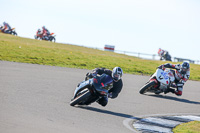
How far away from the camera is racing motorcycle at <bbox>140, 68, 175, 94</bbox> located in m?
14.7

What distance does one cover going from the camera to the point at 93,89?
9.78m

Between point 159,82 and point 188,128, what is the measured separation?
6105mm

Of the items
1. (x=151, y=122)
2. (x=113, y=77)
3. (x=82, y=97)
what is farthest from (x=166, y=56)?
(x=82, y=97)

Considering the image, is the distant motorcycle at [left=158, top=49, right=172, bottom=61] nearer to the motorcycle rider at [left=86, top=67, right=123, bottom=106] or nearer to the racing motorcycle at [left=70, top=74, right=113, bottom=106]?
the motorcycle rider at [left=86, top=67, right=123, bottom=106]

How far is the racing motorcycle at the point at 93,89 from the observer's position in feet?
31.8

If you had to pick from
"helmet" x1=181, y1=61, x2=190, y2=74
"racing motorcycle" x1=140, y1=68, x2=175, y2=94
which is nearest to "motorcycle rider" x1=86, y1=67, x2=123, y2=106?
"racing motorcycle" x1=140, y1=68, x2=175, y2=94

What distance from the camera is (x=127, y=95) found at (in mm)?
14312

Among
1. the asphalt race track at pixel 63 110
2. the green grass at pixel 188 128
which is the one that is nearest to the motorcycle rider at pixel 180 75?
the asphalt race track at pixel 63 110

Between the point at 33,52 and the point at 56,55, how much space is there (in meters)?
Result: 1.86

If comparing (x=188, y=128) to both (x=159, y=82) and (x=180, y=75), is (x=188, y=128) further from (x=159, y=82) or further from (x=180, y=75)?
(x=180, y=75)

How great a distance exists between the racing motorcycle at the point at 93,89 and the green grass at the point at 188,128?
209cm

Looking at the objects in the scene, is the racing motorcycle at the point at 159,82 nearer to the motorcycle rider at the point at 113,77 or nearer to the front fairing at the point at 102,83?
the motorcycle rider at the point at 113,77

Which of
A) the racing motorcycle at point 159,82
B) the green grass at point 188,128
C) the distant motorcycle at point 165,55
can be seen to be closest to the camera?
the green grass at point 188,128

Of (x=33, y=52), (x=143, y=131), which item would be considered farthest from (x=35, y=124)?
(x=33, y=52)
